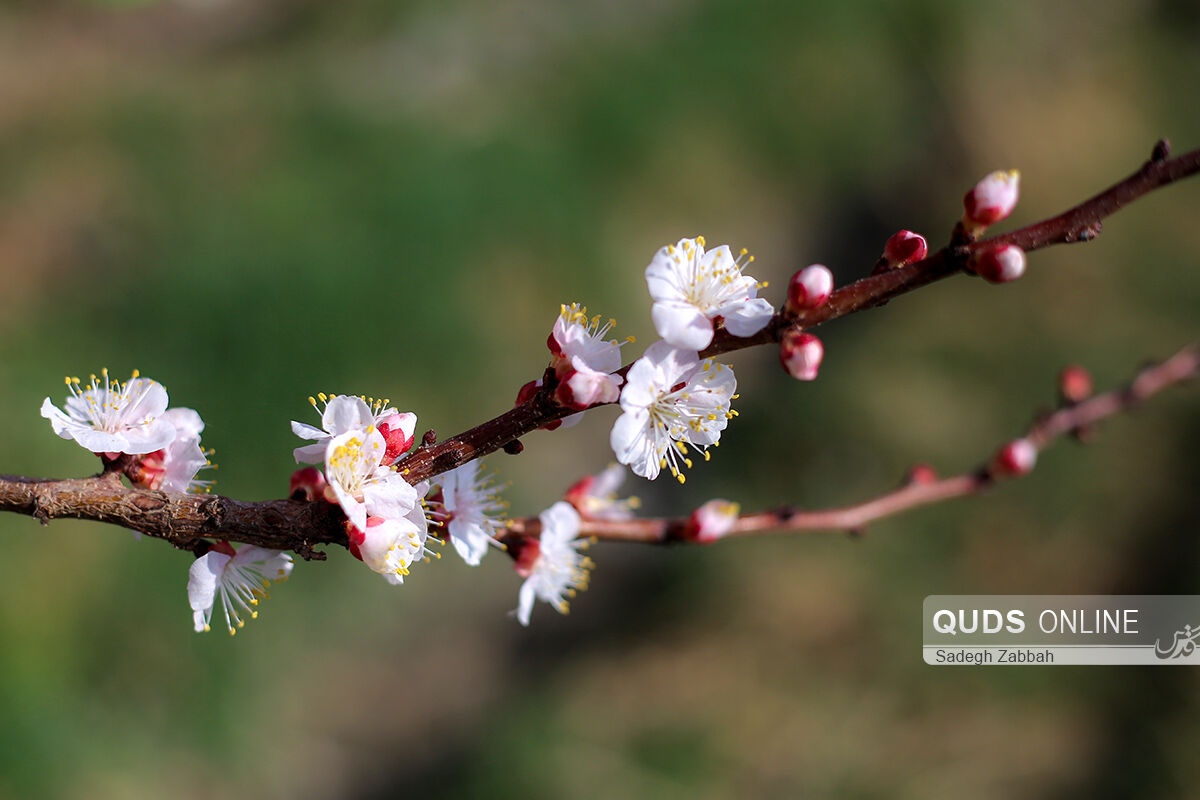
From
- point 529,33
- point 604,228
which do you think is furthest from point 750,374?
point 529,33

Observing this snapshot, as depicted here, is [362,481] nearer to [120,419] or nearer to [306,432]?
[306,432]

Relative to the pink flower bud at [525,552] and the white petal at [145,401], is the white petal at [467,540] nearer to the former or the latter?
the pink flower bud at [525,552]

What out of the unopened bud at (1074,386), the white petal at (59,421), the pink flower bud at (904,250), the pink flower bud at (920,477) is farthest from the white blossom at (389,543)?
the unopened bud at (1074,386)

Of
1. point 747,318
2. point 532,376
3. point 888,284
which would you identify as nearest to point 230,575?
point 747,318

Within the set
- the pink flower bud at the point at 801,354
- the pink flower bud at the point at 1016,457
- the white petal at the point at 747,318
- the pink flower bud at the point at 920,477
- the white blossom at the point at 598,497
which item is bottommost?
the pink flower bud at the point at 801,354

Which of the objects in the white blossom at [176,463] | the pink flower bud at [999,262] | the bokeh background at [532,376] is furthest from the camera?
the bokeh background at [532,376]
